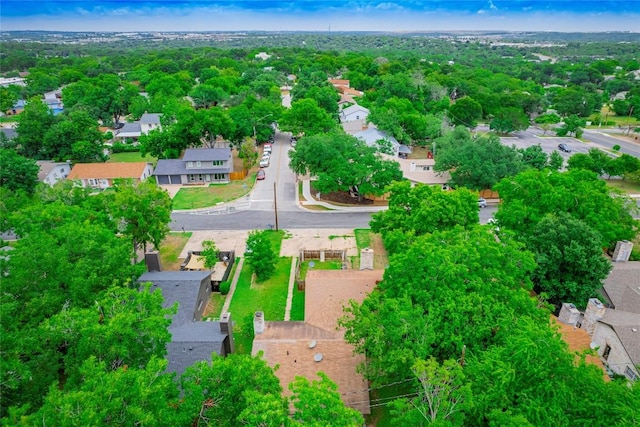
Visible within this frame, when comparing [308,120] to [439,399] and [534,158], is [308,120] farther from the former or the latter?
[439,399]

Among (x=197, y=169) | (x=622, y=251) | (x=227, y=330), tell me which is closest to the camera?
(x=227, y=330)

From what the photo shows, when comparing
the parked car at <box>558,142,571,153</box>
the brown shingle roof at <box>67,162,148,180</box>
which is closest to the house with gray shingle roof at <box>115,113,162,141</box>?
the brown shingle roof at <box>67,162,148,180</box>

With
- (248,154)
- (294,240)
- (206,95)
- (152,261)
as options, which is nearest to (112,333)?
(152,261)

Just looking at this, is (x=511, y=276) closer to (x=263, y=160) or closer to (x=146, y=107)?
(x=263, y=160)

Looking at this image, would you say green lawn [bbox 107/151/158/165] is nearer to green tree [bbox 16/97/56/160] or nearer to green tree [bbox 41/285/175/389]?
green tree [bbox 16/97/56/160]

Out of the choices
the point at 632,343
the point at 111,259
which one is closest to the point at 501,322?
the point at 632,343

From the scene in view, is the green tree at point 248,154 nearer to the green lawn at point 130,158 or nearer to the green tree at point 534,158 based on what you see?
the green lawn at point 130,158
